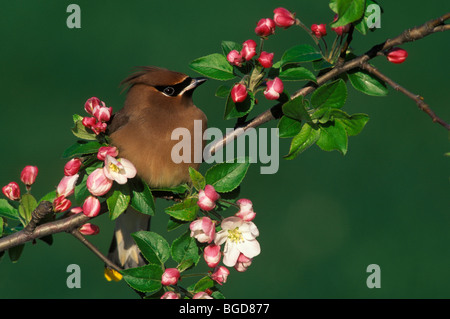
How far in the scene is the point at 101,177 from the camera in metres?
1.59

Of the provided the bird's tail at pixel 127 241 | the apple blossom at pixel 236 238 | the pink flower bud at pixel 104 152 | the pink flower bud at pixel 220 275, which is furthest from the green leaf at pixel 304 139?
the bird's tail at pixel 127 241

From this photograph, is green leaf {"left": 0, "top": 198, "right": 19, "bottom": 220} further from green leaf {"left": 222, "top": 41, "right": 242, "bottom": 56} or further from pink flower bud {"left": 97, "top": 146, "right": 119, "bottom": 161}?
green leaf {"left": 222, "top": 41, "right": 242, "bottom": 56}

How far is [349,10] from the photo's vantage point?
155cm

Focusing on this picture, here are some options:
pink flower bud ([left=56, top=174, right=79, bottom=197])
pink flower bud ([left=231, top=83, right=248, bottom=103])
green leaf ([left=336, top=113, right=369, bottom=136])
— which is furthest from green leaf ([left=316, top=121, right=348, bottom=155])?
pink flower bud ([left=56, top=174, right=79, bottom=197])

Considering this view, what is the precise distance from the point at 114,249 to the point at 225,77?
1.25 metres

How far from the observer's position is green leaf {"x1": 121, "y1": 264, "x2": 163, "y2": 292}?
1.61 m

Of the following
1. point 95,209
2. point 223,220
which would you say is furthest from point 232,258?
point 95,209

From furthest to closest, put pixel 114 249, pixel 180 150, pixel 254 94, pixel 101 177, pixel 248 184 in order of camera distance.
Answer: pixel 248 184 → pixel 114 249 → pixel 180 150 → pixel 254 94 → pixel 101 177

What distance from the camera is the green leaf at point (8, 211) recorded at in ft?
6.19

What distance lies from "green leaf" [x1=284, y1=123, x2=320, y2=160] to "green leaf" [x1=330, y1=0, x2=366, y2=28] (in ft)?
0.96

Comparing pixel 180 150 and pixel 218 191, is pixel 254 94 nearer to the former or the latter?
pixel 218 191

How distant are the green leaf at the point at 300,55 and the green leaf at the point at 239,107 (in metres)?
0.13

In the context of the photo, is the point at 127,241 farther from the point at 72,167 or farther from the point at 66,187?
the point at 72,167

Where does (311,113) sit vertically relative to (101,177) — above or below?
above
